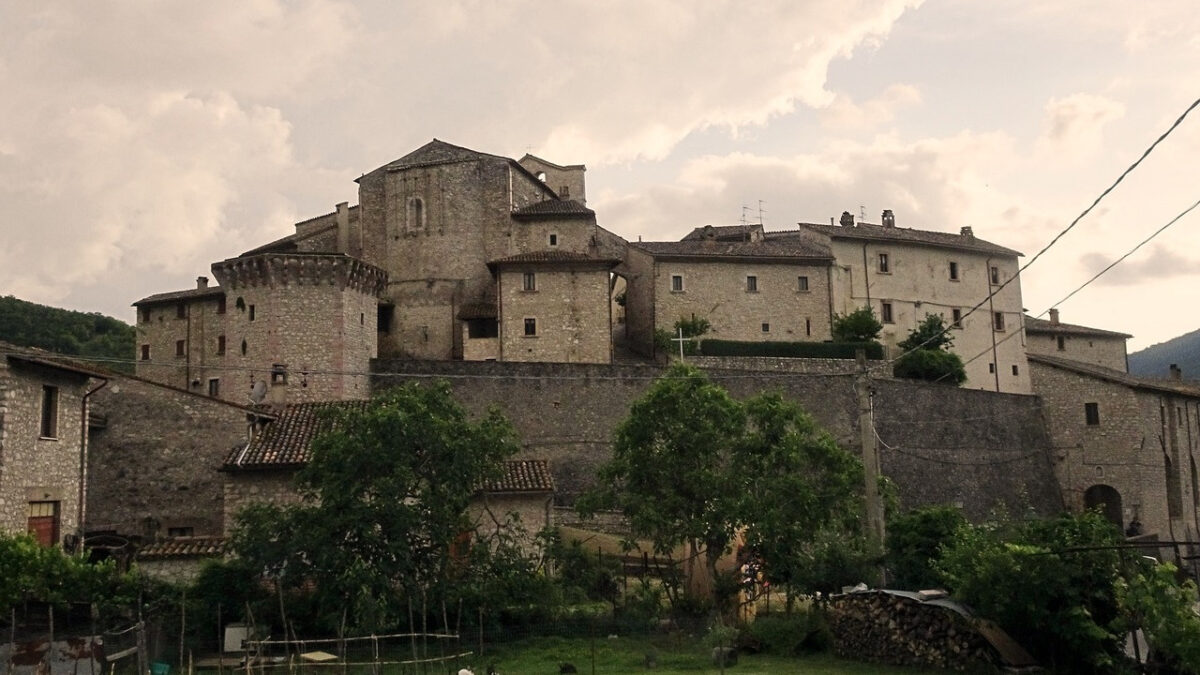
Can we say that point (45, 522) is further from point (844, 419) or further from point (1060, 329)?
point (1060, 329)

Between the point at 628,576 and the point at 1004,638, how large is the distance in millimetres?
14090

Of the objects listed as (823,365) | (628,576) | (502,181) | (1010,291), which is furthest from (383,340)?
(1010,291)

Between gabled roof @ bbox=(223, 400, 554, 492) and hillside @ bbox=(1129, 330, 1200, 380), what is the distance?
13130 centimetres

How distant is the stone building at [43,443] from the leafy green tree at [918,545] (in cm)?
1928

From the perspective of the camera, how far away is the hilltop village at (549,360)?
3241 centimetres

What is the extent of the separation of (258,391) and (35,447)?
56.5 ft

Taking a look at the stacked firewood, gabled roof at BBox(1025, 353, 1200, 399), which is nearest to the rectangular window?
the stacked firewood

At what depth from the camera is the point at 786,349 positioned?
55.7 meters

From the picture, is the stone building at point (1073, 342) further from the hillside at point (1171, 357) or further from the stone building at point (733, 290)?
the hillside at point (1171, 357)

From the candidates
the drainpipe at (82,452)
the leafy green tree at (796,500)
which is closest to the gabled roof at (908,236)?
the leafy green tree at (796,500)

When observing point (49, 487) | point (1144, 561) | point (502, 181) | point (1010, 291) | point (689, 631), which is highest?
point (502, 181)

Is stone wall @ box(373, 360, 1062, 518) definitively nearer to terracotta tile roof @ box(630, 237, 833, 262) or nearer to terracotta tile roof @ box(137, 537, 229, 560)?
terracotta tile roof @ box(630, 237, 833, 262)

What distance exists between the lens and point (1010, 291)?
2589 inches

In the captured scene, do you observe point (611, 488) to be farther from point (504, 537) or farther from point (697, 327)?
point (697, 327)
